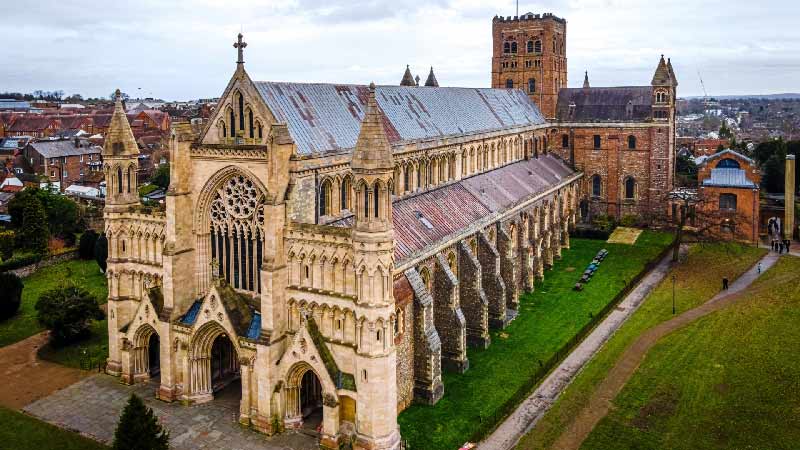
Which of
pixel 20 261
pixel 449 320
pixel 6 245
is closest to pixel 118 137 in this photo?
pixel 449 320

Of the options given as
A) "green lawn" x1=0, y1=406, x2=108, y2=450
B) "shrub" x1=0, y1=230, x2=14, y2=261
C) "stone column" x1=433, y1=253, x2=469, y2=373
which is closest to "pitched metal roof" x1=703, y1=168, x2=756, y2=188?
"stone column" x1=433, y1=253, x2=469, y2=373

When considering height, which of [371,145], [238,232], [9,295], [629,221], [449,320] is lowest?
[9,295]

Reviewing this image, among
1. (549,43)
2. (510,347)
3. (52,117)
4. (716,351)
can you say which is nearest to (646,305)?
(716,351)

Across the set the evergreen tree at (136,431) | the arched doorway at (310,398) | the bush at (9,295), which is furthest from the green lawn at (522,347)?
the bush at (9,295)

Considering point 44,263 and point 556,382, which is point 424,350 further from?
point 44,263

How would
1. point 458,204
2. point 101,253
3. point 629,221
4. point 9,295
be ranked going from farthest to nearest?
point 629,221 → point 101,253 → point 9,295 → point 458,204

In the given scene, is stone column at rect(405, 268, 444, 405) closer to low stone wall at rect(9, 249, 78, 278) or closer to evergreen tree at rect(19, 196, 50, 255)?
low stone wall at rect(9, 249, 78, 278)

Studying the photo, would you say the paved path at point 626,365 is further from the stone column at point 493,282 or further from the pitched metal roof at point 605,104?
the pitched metal roof at point 605,104
